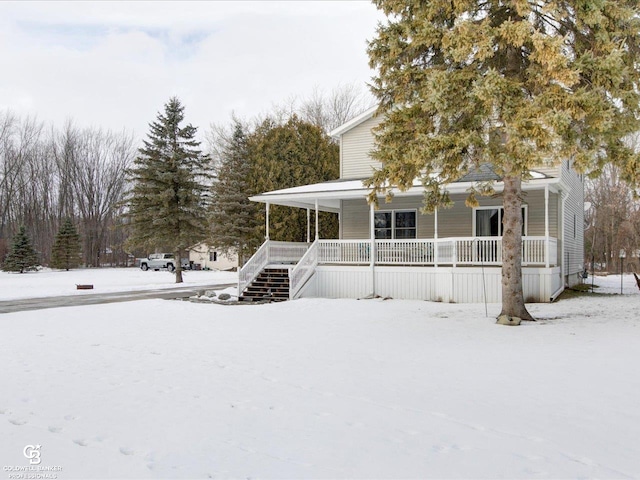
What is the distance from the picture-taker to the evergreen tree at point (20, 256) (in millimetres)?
40031

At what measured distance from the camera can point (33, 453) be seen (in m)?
4.21

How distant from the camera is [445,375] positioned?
689 centimetres

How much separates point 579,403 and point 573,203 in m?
18.0

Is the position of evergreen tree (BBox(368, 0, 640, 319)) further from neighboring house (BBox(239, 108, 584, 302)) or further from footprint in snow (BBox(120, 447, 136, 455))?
footprint in snow (BBox(120, 447, 136, 455))

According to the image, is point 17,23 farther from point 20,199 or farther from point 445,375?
point 20,199

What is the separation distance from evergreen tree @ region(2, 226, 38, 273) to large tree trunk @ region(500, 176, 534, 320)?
1557 inches

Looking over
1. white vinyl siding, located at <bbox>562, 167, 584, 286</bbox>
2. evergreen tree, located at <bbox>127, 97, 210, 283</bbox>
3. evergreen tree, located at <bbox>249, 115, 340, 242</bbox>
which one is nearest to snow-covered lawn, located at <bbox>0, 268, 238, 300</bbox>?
evergreen tree, located at <bbox>127, 97, 210, 283</bbox>

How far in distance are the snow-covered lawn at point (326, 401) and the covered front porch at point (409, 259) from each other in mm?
4123

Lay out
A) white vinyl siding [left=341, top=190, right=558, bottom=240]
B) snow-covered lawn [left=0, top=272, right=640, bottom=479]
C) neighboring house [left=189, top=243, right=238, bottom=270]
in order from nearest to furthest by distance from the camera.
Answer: snow-covered lawn [left=0, top=272, right=640, bottom=479], white vinyl siding [left=341, top=190, right=558, bottom=240], neighboring house [left=189, top=243, right=238, bottom=270]

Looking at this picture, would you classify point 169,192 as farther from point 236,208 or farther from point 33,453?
Result: point 33,453

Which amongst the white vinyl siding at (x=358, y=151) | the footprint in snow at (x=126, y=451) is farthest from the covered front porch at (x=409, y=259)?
the footprint in snow at (x=126, y=451)

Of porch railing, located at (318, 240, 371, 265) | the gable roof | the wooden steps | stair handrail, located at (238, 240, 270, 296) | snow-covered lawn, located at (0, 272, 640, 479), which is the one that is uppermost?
the gable roof

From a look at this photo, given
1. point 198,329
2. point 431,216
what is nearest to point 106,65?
point 431,216

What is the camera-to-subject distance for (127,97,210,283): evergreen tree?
2772cm
